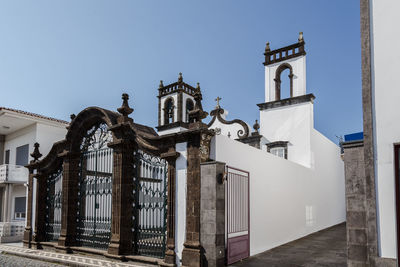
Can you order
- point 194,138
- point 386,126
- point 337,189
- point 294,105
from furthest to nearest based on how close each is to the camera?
1. point 337,189
2. point 294,105
3. point 194,138
4. point 386,126

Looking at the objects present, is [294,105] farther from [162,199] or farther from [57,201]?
[57,201]

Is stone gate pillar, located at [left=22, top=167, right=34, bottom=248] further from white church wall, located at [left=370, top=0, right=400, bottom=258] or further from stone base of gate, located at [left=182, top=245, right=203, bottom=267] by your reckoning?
white church wall, located at [left=370, top=0, right=400, bottom=258]

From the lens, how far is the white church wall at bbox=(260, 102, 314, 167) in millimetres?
15641

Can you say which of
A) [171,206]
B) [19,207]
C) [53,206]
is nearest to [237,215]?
[171,206]

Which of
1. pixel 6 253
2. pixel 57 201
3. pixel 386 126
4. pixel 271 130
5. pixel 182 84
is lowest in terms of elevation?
pixel 6 253

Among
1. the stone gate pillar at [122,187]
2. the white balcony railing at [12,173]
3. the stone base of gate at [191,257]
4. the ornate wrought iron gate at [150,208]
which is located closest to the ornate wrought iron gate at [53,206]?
the stone gate pillar at [122,187]

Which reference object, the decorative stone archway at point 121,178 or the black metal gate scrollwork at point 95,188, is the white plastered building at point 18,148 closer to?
the decorative stone archway at point 121,178

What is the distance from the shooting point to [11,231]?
47.8 ft

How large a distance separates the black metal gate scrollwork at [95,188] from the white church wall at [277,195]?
3.90 meters

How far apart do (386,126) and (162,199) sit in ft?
17.5

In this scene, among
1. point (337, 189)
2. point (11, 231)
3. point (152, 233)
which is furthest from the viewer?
point (337, 189)

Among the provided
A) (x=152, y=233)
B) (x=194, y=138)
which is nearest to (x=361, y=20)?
(x=194, y=138)

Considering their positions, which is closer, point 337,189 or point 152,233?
point 152,233

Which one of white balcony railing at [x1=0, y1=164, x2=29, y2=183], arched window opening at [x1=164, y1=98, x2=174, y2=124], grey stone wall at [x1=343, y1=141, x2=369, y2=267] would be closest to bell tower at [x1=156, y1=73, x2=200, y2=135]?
arched window opening at [x1=164, y1=98, x2=174, y2=124]
